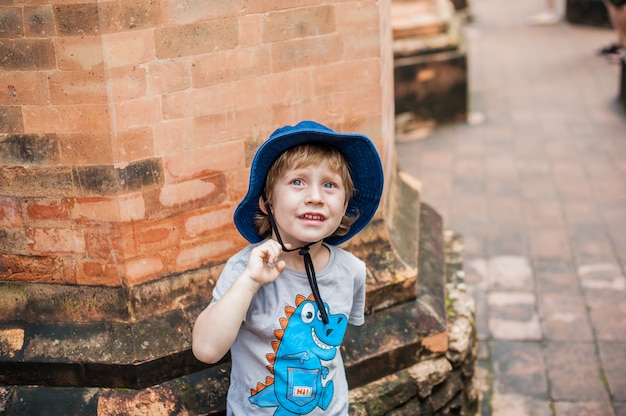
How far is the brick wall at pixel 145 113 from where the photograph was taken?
307 centimetres

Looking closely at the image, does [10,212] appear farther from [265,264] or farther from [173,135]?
[265,264]

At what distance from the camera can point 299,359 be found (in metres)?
2.77

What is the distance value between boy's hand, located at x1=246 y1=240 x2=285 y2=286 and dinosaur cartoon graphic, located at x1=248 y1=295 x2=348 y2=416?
233 mm

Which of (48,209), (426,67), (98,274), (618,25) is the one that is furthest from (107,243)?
(618,25)

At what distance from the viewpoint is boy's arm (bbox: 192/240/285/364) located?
8.27 feet

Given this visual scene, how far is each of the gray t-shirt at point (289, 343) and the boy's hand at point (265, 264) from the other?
17 centimetres

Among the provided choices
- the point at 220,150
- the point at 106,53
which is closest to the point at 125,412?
the point at 220,150

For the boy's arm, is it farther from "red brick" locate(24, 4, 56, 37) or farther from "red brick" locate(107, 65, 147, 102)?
"red brick" locate(24, 4, 56, 37)

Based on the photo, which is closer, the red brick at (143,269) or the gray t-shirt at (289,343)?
the gray t-shirt at (289,343)

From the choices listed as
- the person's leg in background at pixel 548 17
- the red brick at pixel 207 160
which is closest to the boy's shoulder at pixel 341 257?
the red brick at pixel 207 160

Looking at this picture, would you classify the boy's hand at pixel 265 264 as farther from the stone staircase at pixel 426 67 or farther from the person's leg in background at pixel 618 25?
the person's leg in background at pixel 618 25

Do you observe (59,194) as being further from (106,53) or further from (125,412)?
(125,412)

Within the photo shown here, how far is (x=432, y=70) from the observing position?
9.38 m

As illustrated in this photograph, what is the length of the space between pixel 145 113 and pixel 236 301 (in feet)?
3.26
